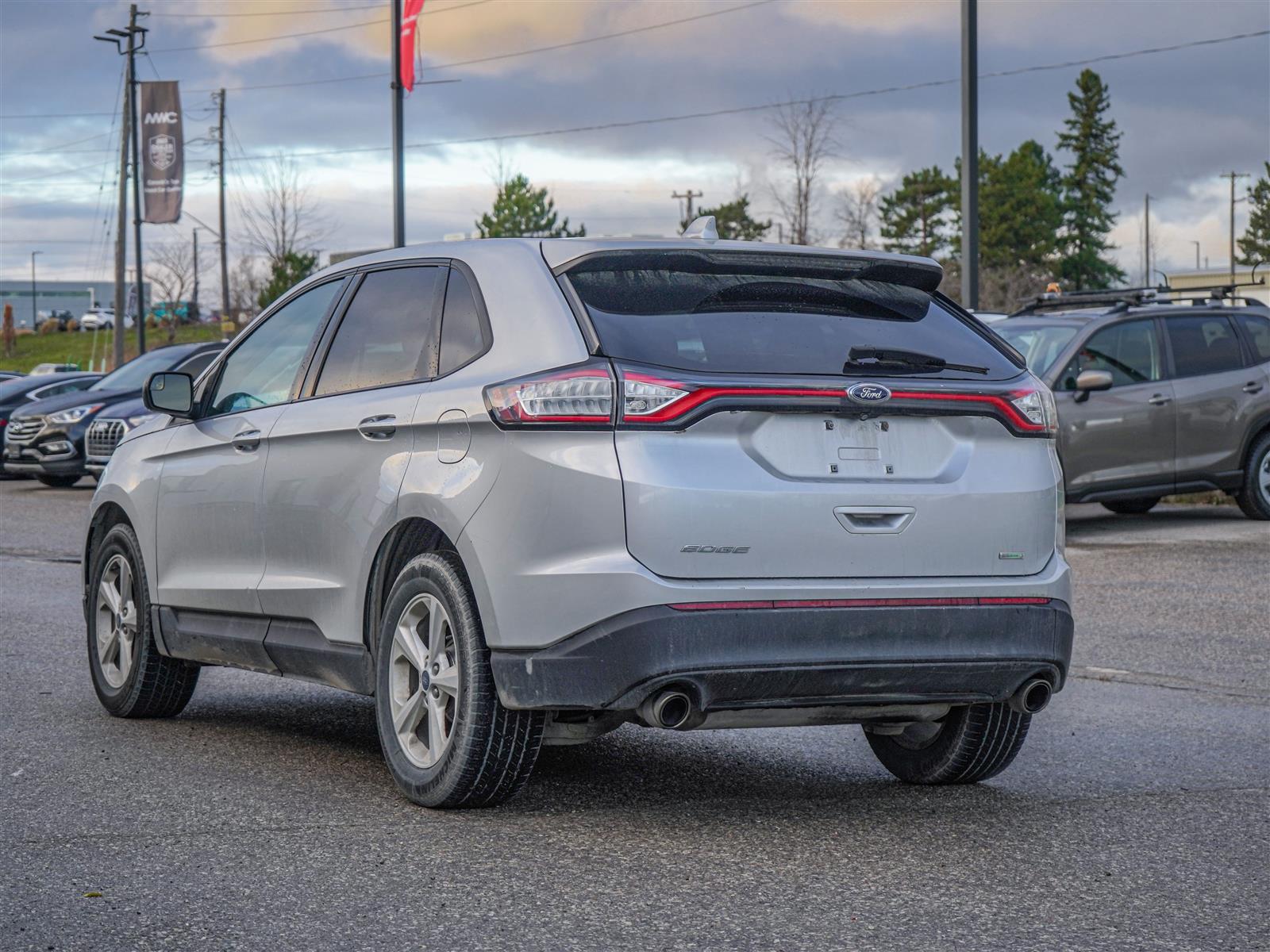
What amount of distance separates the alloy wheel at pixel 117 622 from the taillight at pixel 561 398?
115 inches

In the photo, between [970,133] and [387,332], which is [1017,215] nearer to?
[970,133]

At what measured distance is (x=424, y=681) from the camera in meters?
5.28

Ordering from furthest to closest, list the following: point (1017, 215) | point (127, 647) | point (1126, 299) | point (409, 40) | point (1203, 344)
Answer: point (1017, 215), point (409, 40), point (1126, 299), point (1203, 344), point (127, 647)

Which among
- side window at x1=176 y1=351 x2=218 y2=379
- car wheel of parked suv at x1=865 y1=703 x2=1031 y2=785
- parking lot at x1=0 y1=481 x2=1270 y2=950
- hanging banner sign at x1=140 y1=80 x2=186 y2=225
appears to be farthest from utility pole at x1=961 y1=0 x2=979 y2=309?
hanging banner sign at x1=140 y1=80 x2=186 y2=225

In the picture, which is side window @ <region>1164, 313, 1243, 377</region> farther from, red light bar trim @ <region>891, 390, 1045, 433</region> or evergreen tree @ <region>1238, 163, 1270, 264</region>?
evergreen tree @ <region>1238, 163, 1270, 264</region>

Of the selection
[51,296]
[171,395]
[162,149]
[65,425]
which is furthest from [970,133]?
[51,296]

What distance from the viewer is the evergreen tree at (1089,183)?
95.4 meters

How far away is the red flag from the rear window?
23.3 metres

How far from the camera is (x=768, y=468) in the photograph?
4844mm

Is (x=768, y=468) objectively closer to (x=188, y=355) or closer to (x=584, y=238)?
(x=584, y=238)

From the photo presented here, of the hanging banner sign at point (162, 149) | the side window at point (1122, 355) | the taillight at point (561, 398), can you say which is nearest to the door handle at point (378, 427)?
the taillight at point (561, 398)

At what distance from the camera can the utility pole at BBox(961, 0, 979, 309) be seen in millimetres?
20516

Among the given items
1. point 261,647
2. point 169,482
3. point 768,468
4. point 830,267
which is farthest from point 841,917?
point 169,482

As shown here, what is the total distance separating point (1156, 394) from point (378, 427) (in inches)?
438
